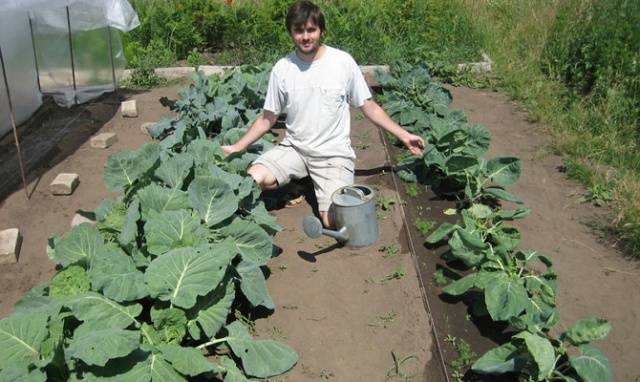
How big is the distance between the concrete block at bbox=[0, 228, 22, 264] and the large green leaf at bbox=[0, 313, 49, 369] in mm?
1296

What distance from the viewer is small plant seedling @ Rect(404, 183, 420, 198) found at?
4.21 metres

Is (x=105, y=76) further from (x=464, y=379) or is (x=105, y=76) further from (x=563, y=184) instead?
(x=464, y=379)

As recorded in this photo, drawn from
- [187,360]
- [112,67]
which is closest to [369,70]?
[112,67]

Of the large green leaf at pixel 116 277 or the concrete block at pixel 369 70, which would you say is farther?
the concrete block at pixel 369 70

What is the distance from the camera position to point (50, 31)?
5.72 m

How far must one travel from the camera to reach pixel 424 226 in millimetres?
3787

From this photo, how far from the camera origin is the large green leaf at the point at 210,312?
265 cm

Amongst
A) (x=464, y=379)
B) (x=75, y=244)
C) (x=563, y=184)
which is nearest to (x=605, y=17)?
(x=563, y=184)

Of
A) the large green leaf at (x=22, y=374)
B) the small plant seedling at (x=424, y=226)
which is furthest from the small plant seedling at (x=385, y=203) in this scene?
the large green leaf at (x=22, y=374)

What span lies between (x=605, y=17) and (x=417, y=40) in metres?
1.99

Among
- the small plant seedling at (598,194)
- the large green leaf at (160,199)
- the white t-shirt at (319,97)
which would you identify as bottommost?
the small plant seedling at (598,194)

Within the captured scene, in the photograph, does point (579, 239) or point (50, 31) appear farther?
point (50, 31)

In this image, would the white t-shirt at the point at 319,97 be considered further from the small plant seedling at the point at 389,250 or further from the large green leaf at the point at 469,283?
the large green leaf at the point at 469,283

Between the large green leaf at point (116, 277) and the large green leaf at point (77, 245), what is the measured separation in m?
0.15
